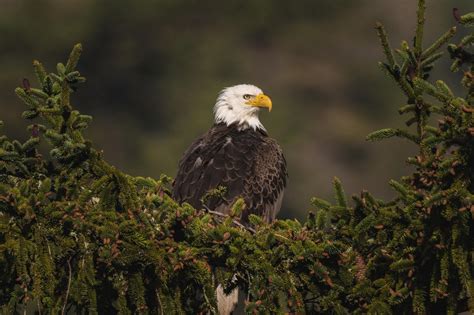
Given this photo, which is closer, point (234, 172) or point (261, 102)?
point (234, 172)

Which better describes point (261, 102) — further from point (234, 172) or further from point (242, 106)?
point (234, 172)

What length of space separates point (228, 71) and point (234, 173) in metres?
41.7

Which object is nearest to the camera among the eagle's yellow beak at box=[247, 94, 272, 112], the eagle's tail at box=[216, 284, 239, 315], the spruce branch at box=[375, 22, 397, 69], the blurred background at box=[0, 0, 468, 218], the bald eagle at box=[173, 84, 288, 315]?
the spruce branch at box=[375, 22, 397, 69]

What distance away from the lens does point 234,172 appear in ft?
28.9

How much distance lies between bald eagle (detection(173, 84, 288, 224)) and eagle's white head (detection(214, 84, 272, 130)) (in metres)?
0.16

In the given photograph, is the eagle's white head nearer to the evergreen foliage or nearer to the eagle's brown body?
the eagle's brown body

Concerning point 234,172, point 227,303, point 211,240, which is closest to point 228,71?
point 234,172

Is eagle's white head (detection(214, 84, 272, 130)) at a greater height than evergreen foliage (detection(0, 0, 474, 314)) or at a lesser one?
greater

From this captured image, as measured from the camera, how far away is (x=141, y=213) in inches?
202

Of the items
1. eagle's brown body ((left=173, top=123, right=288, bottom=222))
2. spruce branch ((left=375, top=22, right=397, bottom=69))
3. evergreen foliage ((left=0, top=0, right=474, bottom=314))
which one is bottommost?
evergreen foliage ((left=0, top=0, right=474, bottom=314))

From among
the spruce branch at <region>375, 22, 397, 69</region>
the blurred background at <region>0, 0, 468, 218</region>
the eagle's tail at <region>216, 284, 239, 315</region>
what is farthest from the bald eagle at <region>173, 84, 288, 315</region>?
the blurred background at <region>0, 0, 468, 218</region>

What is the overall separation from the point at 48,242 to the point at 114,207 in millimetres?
390

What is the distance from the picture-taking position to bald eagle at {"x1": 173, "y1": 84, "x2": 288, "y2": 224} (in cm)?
866

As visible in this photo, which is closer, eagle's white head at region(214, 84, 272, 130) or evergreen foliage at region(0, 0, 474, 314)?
evergreen foliage at region(0, 0, 474, 314)
